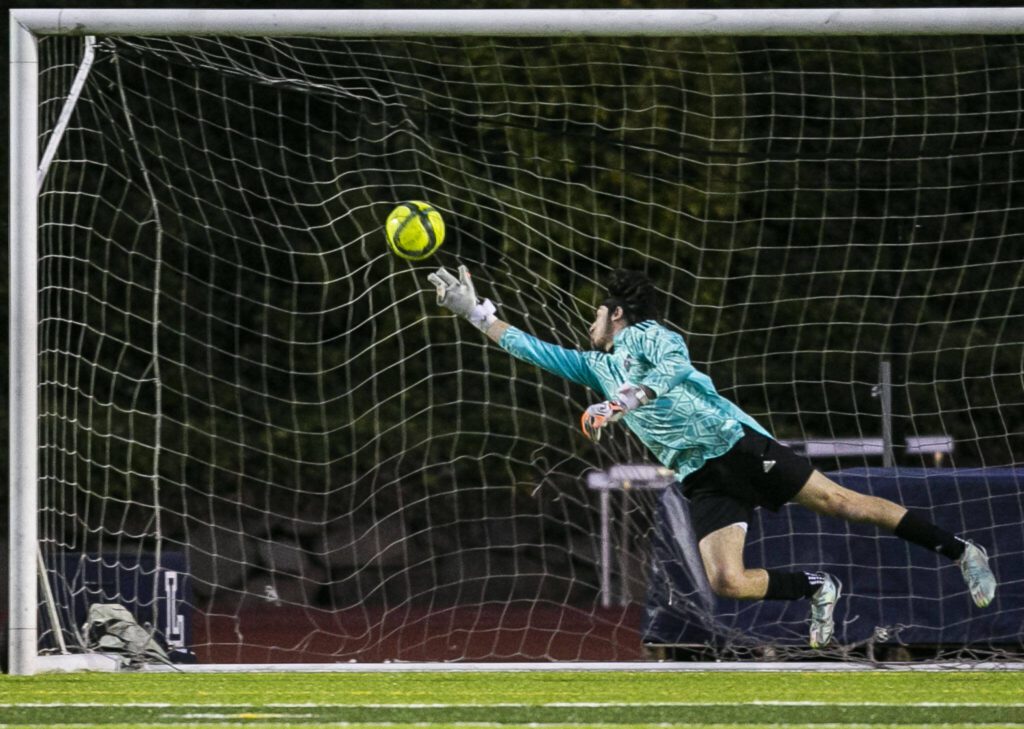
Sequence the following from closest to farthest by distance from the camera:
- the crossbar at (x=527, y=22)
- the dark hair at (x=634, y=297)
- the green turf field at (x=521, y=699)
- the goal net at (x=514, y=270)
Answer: the green turf field at (x=521, y=699) < the crossbar at (x=527, y=22) < the dark hair at (x=634, y=297) < the goal net at (x=514, y=270)

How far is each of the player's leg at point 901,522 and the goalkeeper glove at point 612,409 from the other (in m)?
0.84

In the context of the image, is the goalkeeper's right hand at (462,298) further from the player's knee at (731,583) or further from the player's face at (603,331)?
the player's knee at (731,583)

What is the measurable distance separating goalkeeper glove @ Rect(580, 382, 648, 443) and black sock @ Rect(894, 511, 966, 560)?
1177 mm

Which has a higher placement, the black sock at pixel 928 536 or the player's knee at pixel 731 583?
the black sock at pixel 928 536

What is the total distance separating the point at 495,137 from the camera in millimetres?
10906

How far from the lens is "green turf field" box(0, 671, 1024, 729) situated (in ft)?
17.3

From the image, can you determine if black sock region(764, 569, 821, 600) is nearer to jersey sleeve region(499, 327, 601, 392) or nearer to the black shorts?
the black shorts

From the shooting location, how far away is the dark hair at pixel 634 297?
704cm

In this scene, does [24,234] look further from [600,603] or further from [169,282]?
[600,603]

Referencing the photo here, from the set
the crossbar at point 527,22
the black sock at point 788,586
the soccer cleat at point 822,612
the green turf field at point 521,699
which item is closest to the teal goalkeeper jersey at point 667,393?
the black sock at point 788,586

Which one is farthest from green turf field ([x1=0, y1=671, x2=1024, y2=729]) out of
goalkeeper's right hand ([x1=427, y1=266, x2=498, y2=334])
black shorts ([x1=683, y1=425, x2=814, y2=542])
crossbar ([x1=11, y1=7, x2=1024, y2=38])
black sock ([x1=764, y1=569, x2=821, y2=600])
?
crossbar ([x1=11, y1=7, x2=1024, y2=38])

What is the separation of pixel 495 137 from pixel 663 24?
13.3 feet

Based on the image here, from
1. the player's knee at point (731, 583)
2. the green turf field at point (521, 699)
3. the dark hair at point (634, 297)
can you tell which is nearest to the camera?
the green turf field at point (521, 699)

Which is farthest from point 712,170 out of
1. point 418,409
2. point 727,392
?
point 418,409
